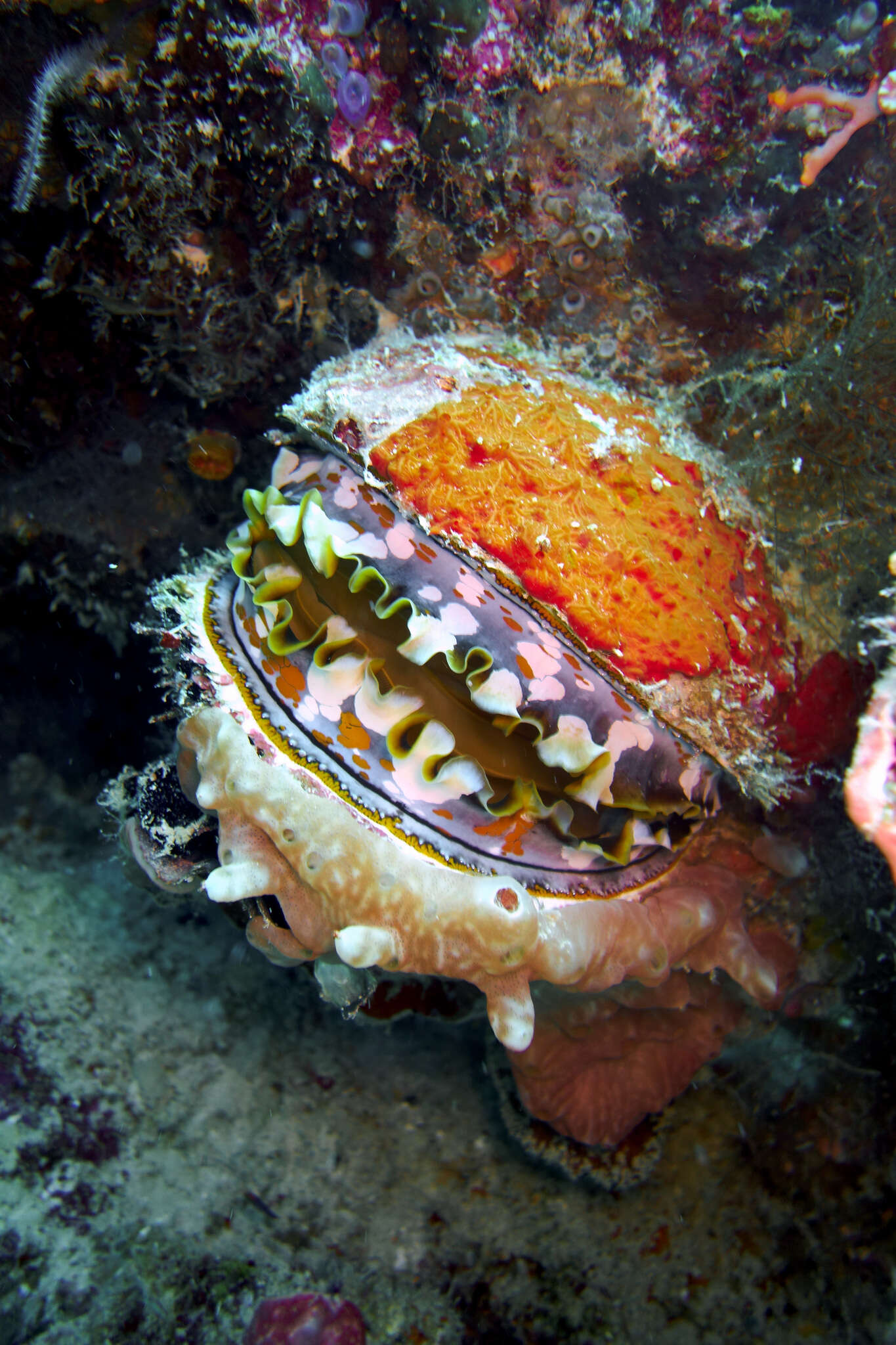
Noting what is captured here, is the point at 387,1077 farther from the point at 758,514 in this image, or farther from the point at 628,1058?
the point at 758,514

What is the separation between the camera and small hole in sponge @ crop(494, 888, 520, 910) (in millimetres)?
2156

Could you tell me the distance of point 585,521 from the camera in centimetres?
232

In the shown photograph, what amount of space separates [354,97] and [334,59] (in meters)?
0.13

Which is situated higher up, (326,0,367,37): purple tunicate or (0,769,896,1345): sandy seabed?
(326,0,367,37): purple tunicate

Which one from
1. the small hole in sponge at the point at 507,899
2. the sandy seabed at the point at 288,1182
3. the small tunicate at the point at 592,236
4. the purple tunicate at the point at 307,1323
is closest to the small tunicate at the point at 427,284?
the small tunicate at the point at 592,236

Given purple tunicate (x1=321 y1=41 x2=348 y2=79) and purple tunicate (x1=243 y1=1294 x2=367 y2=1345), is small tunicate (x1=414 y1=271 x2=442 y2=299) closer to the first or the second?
purple tunicate (x1=321 y1=41 x2=348 y2=79)

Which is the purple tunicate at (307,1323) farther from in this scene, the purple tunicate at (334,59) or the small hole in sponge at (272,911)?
the purple tunicate at (334,59)

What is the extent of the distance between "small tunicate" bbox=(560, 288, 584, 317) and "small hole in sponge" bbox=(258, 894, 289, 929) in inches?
107

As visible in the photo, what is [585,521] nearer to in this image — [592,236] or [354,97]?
[592,236]

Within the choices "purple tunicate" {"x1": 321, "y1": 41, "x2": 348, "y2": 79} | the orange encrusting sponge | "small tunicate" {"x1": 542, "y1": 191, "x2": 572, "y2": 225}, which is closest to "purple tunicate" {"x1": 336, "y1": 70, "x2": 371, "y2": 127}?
"purple tunicate" {"x1": 321, "y1": 41, "x2": 348, "y2": 79}

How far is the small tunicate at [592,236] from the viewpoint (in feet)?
9.34

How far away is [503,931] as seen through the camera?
2.13 m

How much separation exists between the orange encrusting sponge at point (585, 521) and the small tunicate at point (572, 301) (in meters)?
0.74

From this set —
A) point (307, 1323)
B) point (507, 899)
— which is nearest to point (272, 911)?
point (507, 899)
